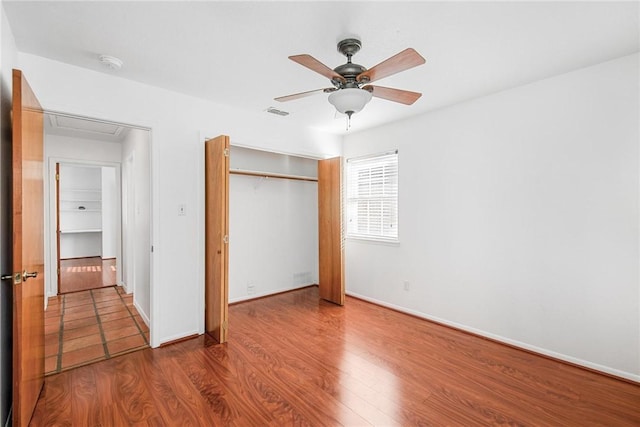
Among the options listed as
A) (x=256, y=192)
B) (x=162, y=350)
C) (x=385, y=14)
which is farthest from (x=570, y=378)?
(x=256, y=192)

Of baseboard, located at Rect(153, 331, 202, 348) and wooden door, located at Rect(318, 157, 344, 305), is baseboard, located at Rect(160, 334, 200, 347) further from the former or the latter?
wooden door, located at Rect(318, 157, 344, 305)

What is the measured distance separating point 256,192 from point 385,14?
125 inches

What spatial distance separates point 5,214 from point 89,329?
2.09m

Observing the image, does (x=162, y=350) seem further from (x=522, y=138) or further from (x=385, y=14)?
(x=522, y=138)

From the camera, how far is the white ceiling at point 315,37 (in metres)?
1.86

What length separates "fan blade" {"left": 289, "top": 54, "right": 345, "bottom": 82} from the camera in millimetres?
1735

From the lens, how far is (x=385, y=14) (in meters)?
1.91

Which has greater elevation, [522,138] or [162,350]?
[522,138]

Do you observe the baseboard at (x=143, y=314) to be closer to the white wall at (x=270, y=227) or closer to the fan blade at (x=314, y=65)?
the white wall at (x=270, y=227)

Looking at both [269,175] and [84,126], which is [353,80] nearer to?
[269,175]

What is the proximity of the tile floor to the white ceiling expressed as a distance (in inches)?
101

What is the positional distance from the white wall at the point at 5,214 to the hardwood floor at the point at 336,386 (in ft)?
1.13

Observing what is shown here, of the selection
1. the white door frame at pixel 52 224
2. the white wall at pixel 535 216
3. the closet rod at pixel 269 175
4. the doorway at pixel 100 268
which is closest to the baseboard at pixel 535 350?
the white wall at pixel 535 216

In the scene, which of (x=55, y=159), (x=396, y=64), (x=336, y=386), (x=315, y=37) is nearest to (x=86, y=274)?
(x=55, y=159)
